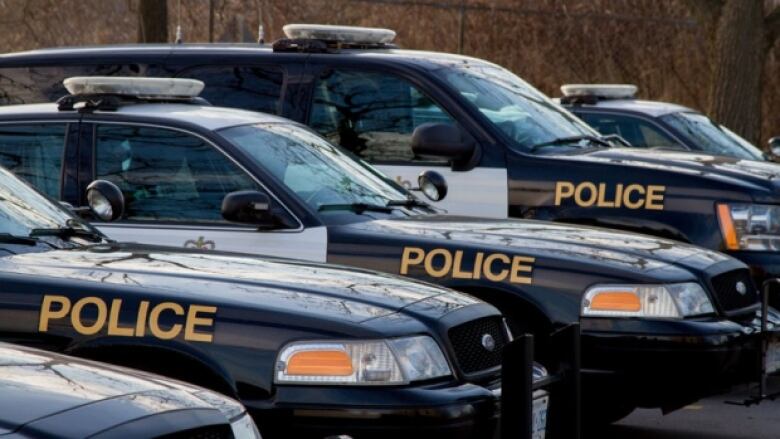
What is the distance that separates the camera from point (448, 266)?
24.1 feet

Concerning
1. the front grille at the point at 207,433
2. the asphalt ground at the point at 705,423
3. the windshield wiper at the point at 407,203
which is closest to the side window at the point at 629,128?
the asphalt ground at the point at 705,423

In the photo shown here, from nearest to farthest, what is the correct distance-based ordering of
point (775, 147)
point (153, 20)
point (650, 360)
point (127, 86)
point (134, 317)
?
point (134, 317) → point (650, 360) → point (127, 86) → point (775, 147) → point (153, 20)

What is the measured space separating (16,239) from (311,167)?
2.02 meters

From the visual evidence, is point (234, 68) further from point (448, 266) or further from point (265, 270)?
point (265, 270)

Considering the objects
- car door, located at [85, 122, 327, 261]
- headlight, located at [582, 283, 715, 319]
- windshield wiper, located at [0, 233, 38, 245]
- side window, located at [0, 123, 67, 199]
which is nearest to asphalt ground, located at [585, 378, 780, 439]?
headlight, located at [582, 283, 715, 319]

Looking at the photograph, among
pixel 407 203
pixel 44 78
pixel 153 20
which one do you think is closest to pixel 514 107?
pixel 407 203

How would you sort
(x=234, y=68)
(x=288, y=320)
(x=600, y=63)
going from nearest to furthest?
(x=288, y=320) → (x=234, y=68) → (x=600, y=63)

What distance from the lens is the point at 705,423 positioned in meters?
8.78

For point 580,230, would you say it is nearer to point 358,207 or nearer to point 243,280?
point 358,207

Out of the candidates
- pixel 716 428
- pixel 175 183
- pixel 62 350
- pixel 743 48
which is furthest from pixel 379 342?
pixel 743 48

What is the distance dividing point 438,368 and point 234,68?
4589 millimetres

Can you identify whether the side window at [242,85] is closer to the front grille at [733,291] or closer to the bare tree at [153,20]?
the front grille at [733,291]

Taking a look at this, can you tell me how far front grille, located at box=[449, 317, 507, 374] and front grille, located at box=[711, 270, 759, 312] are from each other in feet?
5.82

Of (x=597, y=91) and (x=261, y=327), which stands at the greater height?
(x=261, y=327)
